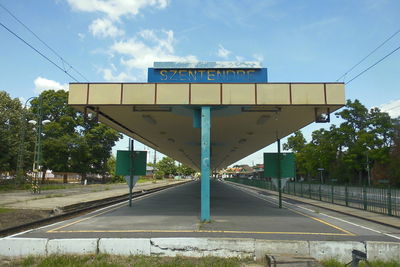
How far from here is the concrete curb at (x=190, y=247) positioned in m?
7.14

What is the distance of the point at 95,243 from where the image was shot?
721 cm

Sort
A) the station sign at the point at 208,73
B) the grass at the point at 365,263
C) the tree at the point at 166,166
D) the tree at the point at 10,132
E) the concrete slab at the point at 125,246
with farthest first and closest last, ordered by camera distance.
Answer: the tree at the point at 166,166
the tree at the point at 10,132
the station sign at the point at 208,73
the concrete slab at the point at 125,246
the grass at the point at 365,263

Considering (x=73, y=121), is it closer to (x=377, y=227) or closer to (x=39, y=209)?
(x=39, y=209)

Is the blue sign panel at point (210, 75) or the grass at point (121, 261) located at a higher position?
the blue sign panel at point (210, 75)

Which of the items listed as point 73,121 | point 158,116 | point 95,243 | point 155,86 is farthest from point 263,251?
point 73,121

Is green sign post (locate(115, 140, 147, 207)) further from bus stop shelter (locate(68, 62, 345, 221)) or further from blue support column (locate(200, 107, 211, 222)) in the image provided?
blue support column (locate(200, 107, 211, 222))

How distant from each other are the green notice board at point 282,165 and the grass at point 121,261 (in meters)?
9.40

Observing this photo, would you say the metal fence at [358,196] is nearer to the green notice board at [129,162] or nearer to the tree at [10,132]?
the green notice board at [129,162]

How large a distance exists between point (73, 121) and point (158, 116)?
44723 mm

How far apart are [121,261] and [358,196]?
14.4 meters

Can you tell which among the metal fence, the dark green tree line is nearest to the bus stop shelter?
the metal fence

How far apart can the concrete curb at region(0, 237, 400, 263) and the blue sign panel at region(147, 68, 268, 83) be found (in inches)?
329

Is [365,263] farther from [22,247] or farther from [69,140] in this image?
[69,140]

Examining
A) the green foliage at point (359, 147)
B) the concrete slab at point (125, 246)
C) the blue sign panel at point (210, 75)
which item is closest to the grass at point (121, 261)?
the concrete slab at point (125, 246)
